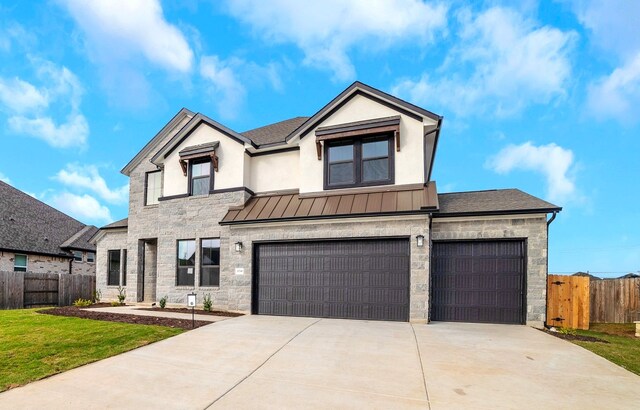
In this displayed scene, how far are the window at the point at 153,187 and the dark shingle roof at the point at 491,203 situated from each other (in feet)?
41.0

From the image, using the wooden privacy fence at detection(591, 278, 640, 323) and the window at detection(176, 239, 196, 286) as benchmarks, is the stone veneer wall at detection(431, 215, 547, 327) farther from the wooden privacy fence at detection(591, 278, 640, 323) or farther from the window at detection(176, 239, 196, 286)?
the window at detection(176, 239, 196, 286)

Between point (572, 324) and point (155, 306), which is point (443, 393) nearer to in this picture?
point (572, 324)

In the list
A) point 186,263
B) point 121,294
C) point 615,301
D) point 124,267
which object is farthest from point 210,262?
point 615,301

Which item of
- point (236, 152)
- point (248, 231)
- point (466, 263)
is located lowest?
point (466, 263)

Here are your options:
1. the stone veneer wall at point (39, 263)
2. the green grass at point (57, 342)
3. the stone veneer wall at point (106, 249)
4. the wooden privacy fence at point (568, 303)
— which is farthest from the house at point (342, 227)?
the stone veneer wall at point (39, 263)

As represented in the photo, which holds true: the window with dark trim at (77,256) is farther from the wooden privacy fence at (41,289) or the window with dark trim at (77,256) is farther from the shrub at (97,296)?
the shrub at (97,296)

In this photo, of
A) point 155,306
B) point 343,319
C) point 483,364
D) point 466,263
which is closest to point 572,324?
point 466,263

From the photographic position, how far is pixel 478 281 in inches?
388

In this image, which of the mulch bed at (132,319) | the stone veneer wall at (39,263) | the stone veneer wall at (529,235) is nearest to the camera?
the mulch bed at (132,319)

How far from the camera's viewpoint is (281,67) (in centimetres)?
1742

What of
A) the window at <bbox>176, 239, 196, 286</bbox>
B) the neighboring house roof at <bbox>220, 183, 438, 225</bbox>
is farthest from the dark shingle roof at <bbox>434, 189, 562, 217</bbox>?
the window at <bbox>176, 239, 196, 286</bbox>

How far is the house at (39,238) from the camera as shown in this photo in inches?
704

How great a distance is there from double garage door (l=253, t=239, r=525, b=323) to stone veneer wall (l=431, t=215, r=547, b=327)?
23cm

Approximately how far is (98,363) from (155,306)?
26.1 feet
